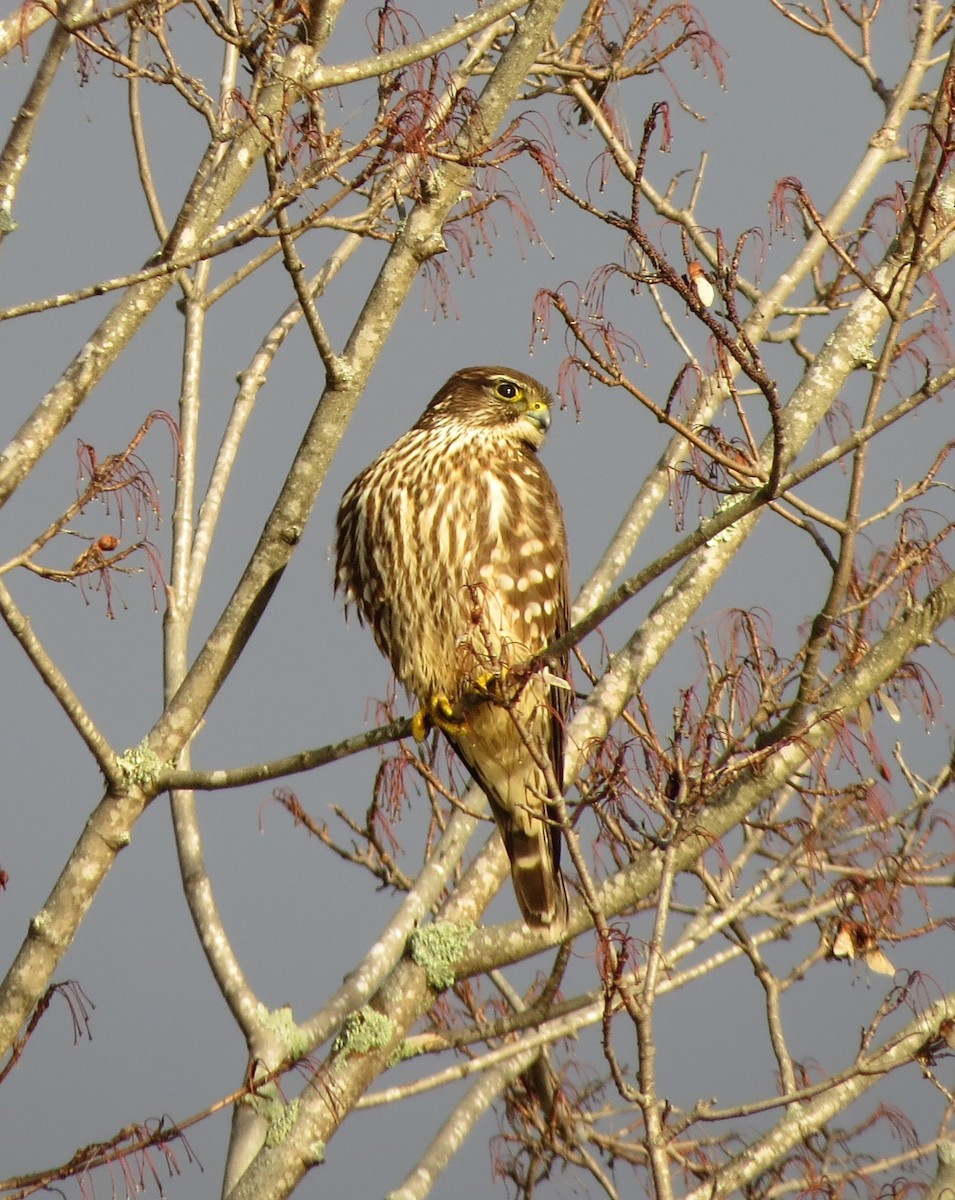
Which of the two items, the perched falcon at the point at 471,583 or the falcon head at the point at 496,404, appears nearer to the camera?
the perched falcon at the point at 471,583

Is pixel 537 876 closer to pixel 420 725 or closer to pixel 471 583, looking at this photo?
pixel 420 725

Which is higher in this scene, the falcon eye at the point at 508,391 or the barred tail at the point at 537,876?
the falcon eye at the point at 508,391

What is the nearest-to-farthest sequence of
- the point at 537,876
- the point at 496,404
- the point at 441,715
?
the point at 441,715
the point at 537,876
the point at 496,404

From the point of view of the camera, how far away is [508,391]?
4352 mm

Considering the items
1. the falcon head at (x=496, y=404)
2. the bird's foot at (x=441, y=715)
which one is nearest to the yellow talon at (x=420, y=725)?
the bird's foot at (x=441, y=715)

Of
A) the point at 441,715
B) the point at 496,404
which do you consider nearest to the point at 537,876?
Answer: the point at 441,715

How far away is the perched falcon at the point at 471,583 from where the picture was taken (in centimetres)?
384

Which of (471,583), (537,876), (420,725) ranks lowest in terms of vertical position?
(537,876)

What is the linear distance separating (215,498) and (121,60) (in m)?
1.58

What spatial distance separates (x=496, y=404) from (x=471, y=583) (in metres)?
0.79

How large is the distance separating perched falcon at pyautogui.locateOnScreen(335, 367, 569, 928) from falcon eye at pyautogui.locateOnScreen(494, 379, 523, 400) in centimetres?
22

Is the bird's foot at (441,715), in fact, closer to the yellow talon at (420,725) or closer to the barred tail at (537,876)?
Answer: the yellow talon at (420,725)

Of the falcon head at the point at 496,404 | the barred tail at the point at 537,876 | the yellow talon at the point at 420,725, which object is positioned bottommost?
the barred tail at the point at 537,876

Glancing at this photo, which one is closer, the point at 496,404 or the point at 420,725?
the point at 420,725
